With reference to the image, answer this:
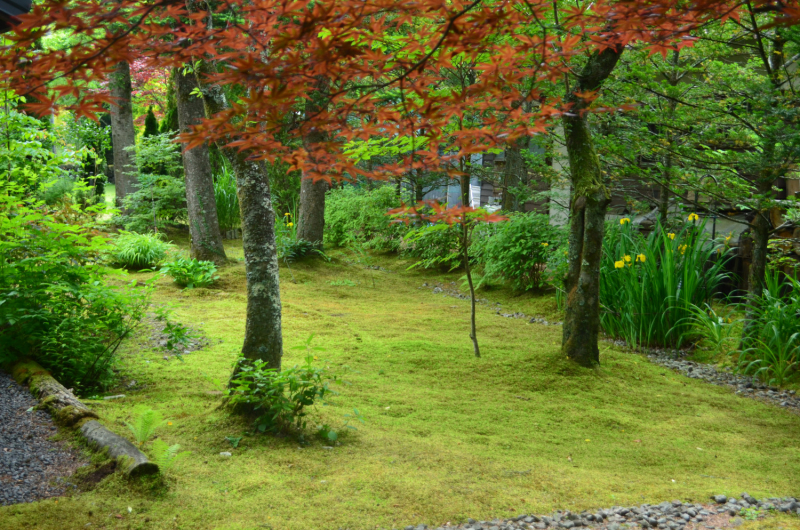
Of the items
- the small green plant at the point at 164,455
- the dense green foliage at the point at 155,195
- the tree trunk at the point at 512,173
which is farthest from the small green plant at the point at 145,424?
the dense green foliage at the point at 155,195

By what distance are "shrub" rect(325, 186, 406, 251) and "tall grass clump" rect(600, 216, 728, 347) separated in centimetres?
577

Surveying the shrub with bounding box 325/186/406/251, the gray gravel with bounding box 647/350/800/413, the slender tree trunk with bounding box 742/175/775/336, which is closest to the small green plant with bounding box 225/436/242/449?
the gray gravel with bounding box 647/350/800/413

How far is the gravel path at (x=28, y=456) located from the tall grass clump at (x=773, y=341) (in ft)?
15.6

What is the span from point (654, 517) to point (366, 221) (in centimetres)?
986

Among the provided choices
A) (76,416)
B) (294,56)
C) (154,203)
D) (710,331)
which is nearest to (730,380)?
(710,331)

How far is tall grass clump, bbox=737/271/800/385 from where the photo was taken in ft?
14.8

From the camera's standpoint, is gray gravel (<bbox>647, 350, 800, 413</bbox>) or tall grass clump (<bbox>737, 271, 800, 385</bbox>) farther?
tall grass clump (<bbox>737, 271, 800, 385</bbox>)

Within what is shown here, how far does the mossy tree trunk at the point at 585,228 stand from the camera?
4266mm

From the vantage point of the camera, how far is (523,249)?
24.7 feet

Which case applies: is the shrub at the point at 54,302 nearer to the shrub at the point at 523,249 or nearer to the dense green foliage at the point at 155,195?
the shrub at the point at 523,249

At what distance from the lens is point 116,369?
4004 mm

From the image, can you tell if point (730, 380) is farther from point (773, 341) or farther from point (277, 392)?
point (277, 392)

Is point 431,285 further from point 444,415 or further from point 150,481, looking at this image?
point 150,481

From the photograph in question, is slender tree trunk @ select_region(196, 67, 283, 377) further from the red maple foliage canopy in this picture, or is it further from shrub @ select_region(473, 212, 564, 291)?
shrub @ select_region(473, 212, 564, 291)
